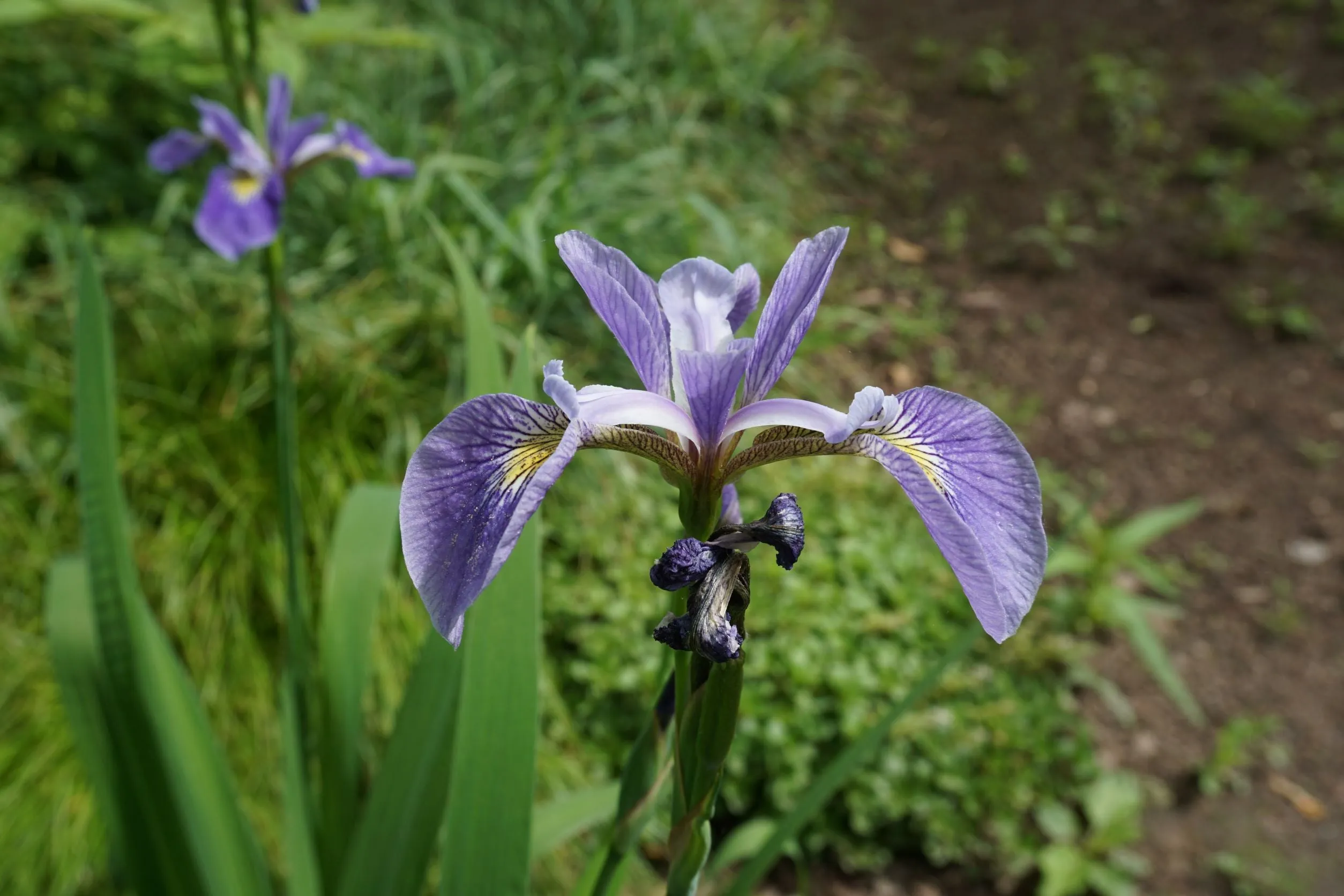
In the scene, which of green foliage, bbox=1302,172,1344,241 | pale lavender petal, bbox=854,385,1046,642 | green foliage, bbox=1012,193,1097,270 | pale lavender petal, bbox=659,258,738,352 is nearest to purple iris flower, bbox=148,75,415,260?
pale lavender petal, bbox=659,258,738,352

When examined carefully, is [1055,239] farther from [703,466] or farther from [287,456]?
[703,466]

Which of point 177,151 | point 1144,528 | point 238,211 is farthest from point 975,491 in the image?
point 1144,528

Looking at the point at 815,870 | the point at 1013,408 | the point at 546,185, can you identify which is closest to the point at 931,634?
the point at 815,870

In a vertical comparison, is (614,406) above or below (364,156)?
above

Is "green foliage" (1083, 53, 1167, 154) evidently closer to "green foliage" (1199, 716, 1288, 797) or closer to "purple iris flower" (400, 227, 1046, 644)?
"green foliage" (1199, 716, 1288, 797)

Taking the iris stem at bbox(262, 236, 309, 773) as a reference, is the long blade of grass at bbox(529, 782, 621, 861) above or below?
below

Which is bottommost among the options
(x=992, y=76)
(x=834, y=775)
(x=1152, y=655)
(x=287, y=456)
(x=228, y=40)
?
(x=1152, y=655)

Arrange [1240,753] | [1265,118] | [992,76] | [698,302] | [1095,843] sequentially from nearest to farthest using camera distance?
[698,302] < [1095,843] < [1240,753] < [1265,118] < [992,76]
